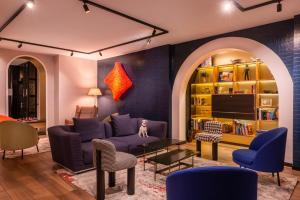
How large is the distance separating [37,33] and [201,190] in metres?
4.82

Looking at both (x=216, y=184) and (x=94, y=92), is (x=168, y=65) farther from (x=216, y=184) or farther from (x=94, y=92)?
(x=216, y=184)

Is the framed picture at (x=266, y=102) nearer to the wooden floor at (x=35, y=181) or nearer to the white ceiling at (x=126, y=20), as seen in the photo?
the wooden floor at (x=35, y=181)

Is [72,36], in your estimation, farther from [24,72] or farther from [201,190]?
[24,72]

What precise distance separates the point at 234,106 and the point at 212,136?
5.43 feet

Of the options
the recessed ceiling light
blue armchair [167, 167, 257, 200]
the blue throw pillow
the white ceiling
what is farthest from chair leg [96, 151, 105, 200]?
the recessed ceiling light

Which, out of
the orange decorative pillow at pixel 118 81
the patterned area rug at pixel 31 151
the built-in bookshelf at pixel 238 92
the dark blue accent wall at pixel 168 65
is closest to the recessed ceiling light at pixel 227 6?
the dark blue accent wall at pixel 168 65

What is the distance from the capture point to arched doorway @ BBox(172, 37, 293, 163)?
152 inches

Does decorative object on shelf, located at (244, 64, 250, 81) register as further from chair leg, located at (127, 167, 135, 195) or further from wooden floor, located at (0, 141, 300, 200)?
chair leg, located at (127, 167, 135, 195)

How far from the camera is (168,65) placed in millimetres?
5617

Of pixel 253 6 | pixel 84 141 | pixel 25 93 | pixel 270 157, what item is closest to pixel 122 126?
pixel 84 141

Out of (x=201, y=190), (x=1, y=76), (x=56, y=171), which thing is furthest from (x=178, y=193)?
(x=1, y=76)

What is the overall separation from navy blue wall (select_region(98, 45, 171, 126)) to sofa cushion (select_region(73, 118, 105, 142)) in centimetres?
198

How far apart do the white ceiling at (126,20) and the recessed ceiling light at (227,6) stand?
7 cm

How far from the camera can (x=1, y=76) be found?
6039mm
